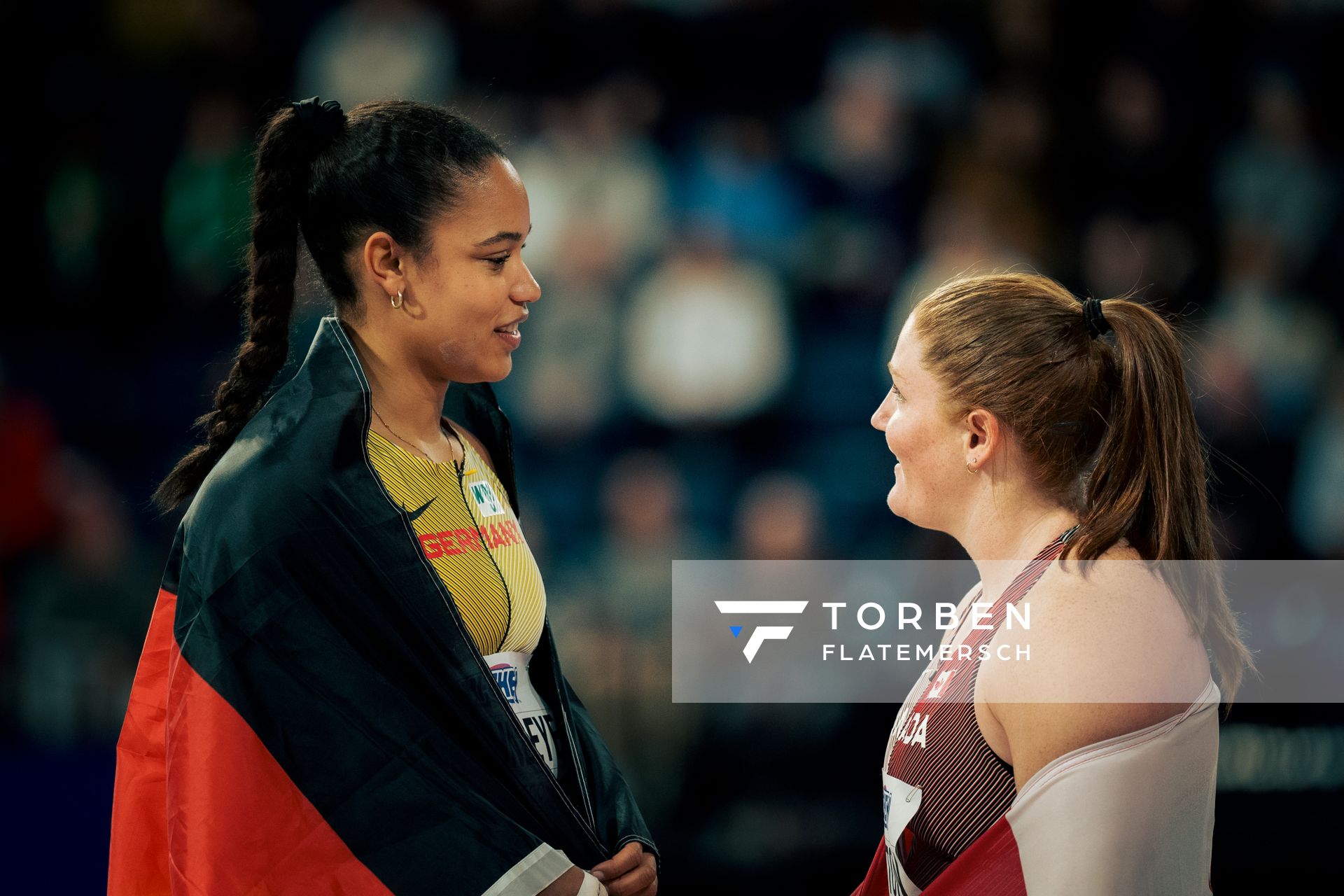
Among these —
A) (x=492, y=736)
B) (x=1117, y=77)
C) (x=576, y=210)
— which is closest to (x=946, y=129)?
(x=1117, y=77)

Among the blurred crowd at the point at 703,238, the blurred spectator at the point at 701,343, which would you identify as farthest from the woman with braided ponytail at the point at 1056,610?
the blurred spectator at the point at 701,343

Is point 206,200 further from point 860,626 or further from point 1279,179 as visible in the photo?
point 1279,179

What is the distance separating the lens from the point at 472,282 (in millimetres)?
1756

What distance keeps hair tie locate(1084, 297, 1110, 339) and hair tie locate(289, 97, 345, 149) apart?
1070 millimetres

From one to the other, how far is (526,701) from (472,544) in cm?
27

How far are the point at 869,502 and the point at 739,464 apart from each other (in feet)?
1.55

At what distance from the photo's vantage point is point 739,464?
4301mm

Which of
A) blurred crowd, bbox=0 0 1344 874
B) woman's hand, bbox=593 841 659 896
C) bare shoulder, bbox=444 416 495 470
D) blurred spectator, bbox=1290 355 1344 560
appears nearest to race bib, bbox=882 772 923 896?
woman's hand, bbox=593 841 659 896

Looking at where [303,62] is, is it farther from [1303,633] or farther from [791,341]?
[1303,633]

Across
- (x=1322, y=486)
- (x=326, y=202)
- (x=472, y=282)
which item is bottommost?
(x=1322, y=486)

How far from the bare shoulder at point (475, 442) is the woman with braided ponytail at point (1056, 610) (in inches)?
26.3

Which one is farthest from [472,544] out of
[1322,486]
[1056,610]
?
[1322,486]

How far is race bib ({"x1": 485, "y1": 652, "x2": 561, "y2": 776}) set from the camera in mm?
1808

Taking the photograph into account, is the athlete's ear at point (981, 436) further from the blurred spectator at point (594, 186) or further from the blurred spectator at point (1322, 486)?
the blurred spectator at point (1322, 486)
